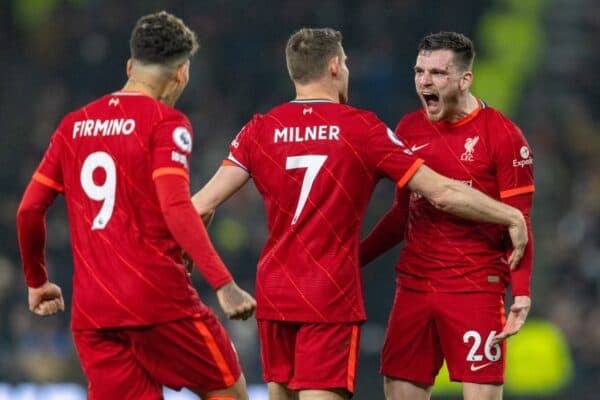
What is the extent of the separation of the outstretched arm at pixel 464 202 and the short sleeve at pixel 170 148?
94cm

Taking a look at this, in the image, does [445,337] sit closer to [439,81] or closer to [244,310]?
[439,81]

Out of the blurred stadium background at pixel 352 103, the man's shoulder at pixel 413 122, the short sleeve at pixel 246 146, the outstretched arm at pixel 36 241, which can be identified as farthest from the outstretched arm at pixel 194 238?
the blurred stadium background at pixel 352 103

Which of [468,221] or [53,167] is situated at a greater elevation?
[53,167]

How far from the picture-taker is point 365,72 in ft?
39.2

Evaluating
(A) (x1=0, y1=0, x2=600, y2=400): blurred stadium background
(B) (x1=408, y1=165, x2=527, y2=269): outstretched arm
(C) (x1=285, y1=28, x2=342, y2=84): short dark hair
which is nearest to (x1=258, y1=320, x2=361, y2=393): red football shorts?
(B) (x1=408, y1=165, x2=527, y2=269): outstretched arm

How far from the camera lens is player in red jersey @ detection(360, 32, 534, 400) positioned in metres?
5.35

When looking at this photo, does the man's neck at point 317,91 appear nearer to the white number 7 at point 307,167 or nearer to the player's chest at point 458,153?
the white number 7 at point 307,167

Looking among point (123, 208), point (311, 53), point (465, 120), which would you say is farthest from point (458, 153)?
point (123, 208)

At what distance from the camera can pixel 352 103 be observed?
11633 millimetres

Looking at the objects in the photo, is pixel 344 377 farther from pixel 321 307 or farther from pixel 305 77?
pixel 305 77

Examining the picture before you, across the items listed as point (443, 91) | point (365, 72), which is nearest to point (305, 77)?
point (443, 91)

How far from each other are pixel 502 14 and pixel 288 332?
8289 millimetres

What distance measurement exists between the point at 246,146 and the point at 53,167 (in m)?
Result: 0.81

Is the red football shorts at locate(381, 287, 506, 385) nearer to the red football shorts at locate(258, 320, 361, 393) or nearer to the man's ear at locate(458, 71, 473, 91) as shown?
the red football shorts at locate(258, 320, 361, 393)
